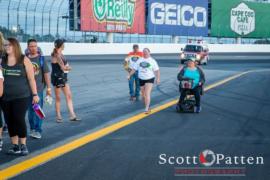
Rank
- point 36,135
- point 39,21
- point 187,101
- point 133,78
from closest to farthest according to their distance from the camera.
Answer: point 36,135, point 187,101, point 133,78, point 39,21

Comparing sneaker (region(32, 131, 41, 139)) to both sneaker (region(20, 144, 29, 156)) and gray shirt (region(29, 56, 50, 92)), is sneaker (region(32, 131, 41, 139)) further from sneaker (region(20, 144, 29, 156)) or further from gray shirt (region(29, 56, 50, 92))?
sneaker (region(20, 144, 29, 156))

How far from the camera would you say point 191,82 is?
12484mm

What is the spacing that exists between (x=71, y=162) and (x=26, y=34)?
117 ft

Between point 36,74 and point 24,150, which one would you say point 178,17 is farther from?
point 24,150

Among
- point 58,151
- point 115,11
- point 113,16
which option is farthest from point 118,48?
point 58,151

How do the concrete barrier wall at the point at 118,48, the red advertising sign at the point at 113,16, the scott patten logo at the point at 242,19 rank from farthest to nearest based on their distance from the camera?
the scott patten logo at the point at 242,19, the red advertising sign at the point at 113,16, the concrete barrier wall at the point at 118,48

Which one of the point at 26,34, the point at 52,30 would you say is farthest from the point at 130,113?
the point at 52,30

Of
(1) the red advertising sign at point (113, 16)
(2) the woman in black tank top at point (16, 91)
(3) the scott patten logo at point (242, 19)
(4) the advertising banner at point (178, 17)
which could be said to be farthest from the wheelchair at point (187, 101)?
(3) the scott patten logo at point (242, 19)

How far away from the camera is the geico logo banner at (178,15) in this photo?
63669mm

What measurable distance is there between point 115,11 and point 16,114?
1942 inches

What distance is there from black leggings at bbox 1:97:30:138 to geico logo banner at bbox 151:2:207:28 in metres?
55.7

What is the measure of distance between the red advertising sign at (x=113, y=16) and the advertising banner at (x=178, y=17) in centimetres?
211

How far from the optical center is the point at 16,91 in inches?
297

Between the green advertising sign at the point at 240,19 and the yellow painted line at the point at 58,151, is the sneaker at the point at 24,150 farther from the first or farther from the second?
the green advertising sign at the point at 240,19
